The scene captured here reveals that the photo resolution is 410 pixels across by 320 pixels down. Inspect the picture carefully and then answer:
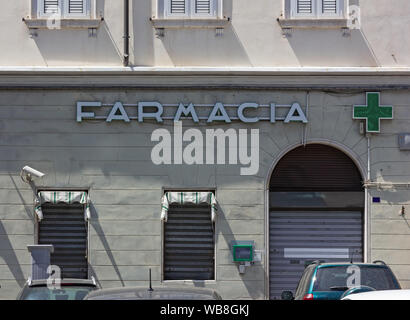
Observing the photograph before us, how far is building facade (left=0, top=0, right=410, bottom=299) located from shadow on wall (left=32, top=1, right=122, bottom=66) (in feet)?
0.11

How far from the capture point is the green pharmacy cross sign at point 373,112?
62.5 ft

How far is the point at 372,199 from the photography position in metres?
19.0

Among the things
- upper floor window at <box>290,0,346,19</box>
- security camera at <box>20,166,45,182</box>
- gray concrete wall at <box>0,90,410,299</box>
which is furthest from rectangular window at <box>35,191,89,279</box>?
upper floor window at <box>290,0,346,19</box>

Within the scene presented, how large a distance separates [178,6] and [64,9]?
2.77 metres

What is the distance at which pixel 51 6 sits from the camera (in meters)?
19.5

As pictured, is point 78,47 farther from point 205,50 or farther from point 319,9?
point 319,9

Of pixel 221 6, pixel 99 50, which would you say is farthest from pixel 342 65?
pixel 99 50

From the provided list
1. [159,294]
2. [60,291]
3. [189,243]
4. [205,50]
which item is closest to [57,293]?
[60,291]

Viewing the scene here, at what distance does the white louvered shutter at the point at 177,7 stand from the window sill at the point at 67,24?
172cm

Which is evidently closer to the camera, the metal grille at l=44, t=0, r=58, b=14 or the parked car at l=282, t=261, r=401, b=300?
the parked car at l=282, t=261, r=401, b=300

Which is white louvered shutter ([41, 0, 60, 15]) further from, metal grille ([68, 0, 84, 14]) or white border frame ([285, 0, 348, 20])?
white border frame ([285, 0, 348, 20])

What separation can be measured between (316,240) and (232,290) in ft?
7.89

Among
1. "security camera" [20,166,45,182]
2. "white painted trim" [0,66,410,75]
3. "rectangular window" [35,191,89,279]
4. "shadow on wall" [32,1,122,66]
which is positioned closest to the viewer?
"security camera" [20,166,45,182]

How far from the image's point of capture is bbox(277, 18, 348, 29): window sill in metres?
19.2
